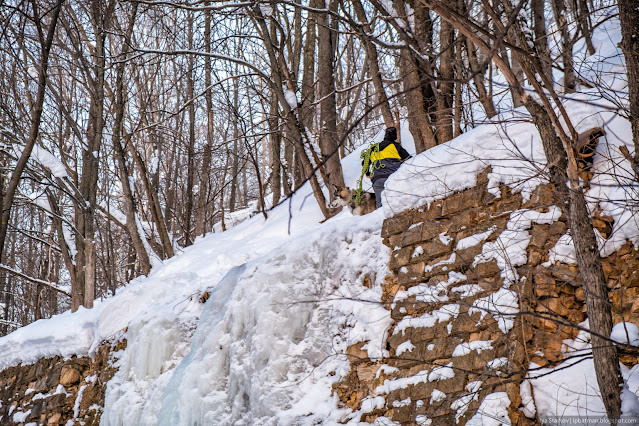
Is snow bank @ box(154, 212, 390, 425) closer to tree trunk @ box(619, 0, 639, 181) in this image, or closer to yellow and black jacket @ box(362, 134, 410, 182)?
yellow and black jacket @ box(362, 134, 410, 182)

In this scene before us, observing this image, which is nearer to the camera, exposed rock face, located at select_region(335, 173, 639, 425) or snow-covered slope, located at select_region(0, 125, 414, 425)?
exposed rock face, located at select_region(335, 173, 639, 425)

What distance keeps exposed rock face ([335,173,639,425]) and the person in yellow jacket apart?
1.65m

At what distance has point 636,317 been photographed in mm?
3209

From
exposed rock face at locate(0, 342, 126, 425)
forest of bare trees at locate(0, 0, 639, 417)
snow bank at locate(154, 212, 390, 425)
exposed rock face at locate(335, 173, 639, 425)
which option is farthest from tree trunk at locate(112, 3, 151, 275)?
exposed rock face at locate(335, 173, 639, 425)

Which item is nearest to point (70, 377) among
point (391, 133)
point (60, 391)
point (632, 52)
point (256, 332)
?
point (60, 391)

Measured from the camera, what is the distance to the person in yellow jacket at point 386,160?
654 cm

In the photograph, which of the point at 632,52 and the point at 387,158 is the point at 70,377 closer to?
the point at 387,158

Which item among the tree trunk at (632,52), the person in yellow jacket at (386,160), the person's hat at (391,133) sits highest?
the person's hat at (391,133)

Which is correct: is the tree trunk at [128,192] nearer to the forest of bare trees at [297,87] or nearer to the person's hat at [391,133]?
the forest of bare trees at [297,87]

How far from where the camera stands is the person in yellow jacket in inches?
257

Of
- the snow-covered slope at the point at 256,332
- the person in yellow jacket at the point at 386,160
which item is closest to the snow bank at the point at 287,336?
the snow-covered slope at the point at 256,332

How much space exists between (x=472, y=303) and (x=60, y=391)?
5628mm

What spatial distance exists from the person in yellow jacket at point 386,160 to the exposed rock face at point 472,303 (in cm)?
165

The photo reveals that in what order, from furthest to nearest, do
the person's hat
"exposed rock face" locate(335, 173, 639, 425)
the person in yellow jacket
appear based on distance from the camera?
the person's hat
the person in yellow jacket
"exposed rock face" locate(335, 173, 639, 425)
